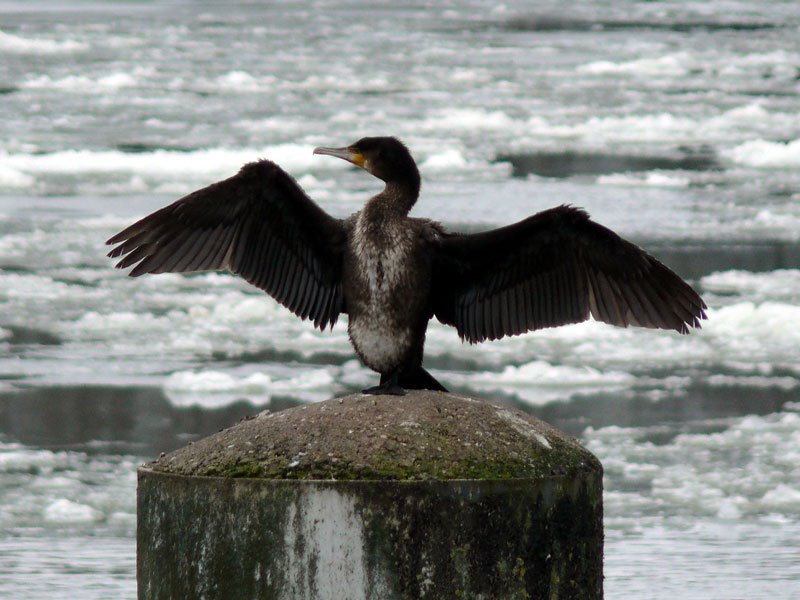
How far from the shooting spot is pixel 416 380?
5125 mm

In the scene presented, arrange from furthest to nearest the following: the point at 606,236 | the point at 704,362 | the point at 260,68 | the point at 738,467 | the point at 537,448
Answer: the point at 260,68 < the point at 704,362 < the point at 738,467 < the point at 606,236 < the point at 537,448

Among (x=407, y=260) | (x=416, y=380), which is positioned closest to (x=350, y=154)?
(x=407, y=260)

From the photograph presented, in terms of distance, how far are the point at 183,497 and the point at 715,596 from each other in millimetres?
3878

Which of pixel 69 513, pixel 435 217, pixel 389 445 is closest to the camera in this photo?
pixel 389 445

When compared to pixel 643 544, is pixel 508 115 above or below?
above

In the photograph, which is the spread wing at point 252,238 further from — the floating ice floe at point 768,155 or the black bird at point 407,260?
the floating ice floe at point 768,155

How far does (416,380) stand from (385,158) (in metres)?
0.71

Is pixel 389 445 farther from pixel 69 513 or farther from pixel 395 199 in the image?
pixel 69 513

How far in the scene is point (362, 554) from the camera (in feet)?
13.8

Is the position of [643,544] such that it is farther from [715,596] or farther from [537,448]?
[537,448]

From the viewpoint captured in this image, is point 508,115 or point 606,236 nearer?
point 606,236

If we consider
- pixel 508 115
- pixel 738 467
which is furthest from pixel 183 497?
pixel 508 115

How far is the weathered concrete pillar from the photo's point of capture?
13.8 feet

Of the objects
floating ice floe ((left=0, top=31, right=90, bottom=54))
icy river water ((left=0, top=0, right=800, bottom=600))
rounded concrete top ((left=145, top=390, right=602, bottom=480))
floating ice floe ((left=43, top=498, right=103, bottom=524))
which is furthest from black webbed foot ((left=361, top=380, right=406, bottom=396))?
floating ice floe ((left=0, top=31, right=90, bottom=54))
